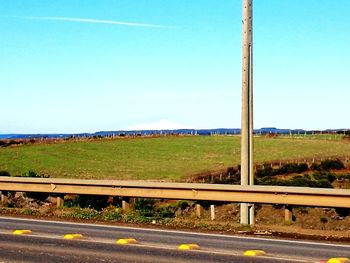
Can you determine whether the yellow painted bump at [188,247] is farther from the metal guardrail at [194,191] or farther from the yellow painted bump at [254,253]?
the metal guardrail at [194,191]

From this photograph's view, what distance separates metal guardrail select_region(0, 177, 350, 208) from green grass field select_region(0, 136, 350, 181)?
24968 mm

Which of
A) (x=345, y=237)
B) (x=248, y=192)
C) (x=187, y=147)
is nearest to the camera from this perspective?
(x=345, y=237)

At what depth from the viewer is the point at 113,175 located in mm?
46469

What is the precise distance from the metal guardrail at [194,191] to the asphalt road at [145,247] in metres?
1.61

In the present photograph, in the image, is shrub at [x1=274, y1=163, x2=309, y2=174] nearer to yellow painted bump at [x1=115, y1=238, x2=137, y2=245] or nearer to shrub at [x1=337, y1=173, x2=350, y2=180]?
shrub at [x1=337, y1=173, x2=350, y2=180]

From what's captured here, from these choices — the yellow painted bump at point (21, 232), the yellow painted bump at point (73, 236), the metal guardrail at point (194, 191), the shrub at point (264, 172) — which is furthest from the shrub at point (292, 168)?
the yellow painted bump at point (73, 236)

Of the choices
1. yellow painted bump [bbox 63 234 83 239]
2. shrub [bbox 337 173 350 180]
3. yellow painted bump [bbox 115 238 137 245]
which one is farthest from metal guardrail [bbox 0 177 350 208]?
shrub [bbox 337 173 350 180]

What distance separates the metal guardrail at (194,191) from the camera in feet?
45.0

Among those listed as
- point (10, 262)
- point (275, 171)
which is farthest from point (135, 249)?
point (275, 171)

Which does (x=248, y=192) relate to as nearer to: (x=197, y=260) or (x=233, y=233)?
(x=233, y=233)

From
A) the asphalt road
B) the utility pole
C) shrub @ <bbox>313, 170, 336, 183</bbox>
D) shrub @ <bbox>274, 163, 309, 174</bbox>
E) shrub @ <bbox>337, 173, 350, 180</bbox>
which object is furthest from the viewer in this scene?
shrub @ <bbox>274, 163, 309, 174</bbox>

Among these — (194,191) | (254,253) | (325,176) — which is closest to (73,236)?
(254,253)

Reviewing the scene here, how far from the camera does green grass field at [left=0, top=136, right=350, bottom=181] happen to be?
161 feet

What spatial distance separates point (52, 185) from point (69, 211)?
1.04m
